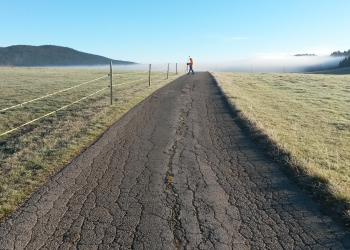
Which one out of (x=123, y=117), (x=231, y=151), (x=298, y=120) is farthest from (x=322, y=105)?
(x=231, y=151)

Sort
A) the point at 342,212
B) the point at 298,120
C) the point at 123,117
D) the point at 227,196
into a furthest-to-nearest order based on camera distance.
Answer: the point at 298,120
the point at 123,117
the point at 227,196
the point at 342,212

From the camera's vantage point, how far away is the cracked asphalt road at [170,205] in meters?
6.50

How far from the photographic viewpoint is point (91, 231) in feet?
22.2

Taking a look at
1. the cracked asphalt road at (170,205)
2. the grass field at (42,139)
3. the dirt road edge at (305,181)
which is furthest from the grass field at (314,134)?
the grass field at (42,139)

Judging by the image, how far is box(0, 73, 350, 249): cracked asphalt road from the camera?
6.50 metres

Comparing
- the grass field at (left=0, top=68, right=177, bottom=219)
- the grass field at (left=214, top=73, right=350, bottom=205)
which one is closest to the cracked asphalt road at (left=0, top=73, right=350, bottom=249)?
the grass field at (left=0, top=68, right=177, bottom=219)

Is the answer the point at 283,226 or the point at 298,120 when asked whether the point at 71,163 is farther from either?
the point at 298,120

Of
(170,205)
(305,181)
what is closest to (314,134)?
(305,181)

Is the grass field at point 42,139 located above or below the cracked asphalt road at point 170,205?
below

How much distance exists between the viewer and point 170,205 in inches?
307

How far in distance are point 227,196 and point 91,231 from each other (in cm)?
279

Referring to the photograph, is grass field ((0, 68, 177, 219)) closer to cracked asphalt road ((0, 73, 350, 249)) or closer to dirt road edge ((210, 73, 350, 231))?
cracked asphalt road ((0, 73, 350, 249))

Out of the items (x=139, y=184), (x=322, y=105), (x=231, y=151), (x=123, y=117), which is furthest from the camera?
(x=322, y=105)

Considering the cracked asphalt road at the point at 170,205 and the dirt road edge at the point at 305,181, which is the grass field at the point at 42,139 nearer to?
the cracked asphalt road at the point at 170,205
